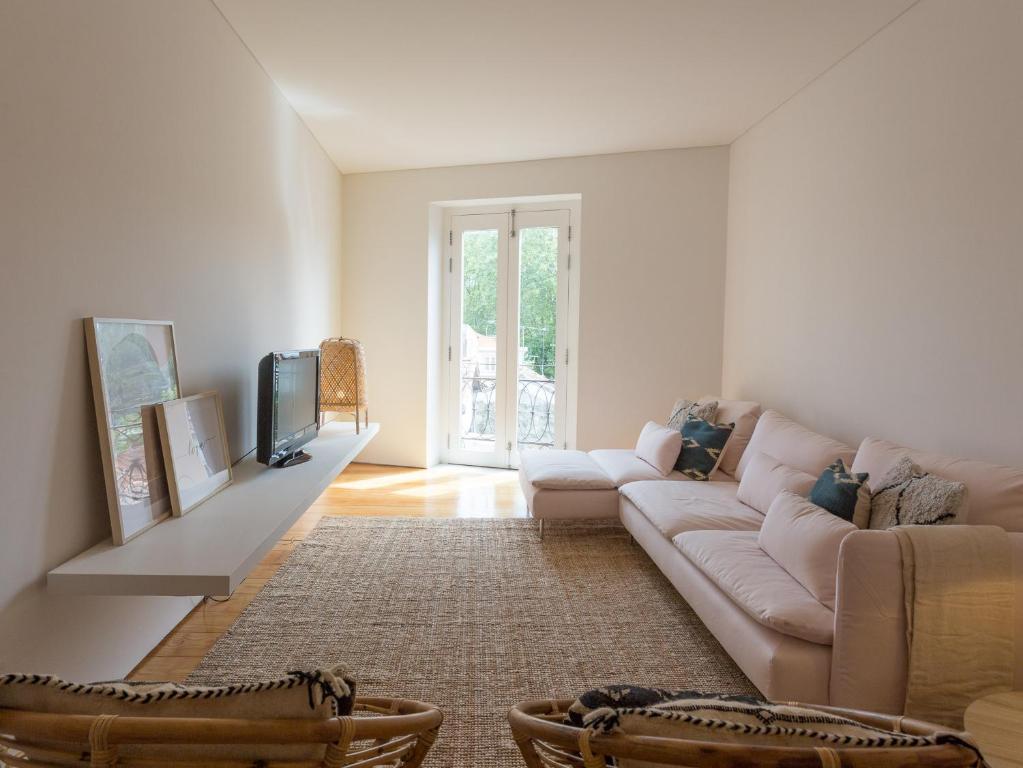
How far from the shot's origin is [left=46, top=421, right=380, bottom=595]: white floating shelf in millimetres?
1659

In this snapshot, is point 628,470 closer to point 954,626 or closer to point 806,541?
point 806,541

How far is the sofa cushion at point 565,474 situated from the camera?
11.4 ft

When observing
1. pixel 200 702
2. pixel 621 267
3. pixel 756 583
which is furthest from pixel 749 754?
pixel 621 267

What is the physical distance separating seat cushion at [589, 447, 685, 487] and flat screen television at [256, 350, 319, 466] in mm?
1839

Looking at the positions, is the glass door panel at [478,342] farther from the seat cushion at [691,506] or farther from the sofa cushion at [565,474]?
the seat cushion at [691,506]

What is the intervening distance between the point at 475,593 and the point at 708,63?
3133mm

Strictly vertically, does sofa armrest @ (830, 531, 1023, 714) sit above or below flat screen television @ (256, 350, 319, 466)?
below

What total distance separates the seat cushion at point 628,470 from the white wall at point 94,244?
2.21 m

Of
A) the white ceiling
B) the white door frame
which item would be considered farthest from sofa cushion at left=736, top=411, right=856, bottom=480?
the white ceiling

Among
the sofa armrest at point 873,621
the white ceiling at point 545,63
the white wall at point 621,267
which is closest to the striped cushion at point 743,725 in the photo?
the sofa armrest at point 873,621

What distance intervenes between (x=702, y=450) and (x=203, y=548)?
108 inches

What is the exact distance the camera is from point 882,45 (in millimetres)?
2773

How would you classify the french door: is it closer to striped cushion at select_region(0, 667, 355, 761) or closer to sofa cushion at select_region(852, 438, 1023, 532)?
sofa cushion at select_region(852, 438, 1023, 532)

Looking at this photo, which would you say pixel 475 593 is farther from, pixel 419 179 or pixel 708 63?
pixel 419 179
